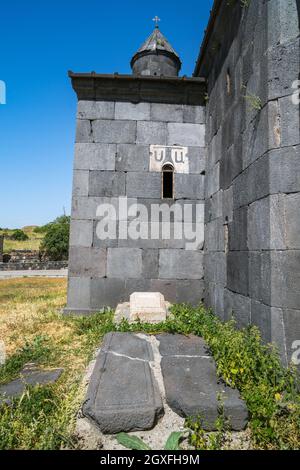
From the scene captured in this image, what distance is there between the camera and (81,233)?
6211 millimetres

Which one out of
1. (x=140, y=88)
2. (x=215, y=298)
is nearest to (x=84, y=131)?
(x=140, y=88)

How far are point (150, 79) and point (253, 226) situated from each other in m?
4.67

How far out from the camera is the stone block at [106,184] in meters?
6.29

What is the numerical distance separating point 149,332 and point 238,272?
1.70 meters

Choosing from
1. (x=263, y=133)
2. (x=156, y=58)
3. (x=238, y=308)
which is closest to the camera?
(x=263, y=133)

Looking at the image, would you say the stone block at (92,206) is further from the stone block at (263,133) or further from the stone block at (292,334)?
the stone block at (292,334)

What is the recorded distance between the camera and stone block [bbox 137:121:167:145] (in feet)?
21.1

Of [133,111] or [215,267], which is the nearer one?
[215,267]

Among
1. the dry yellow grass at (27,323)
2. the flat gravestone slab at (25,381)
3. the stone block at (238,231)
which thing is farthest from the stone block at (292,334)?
the dry yellow grass at (27,323)

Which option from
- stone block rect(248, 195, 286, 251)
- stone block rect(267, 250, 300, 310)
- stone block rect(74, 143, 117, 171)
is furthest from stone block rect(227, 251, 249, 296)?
stone block rect(74, 143, 117, 171)

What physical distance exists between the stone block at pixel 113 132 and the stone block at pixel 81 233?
1995 mm

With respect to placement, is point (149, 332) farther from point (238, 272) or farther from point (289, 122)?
point (289, 122)

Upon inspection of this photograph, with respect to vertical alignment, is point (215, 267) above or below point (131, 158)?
below

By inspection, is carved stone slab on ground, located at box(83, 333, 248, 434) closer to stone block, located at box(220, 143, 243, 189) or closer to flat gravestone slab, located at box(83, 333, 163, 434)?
flat gravestone slab, located at box(83, 333, 163, 434)
